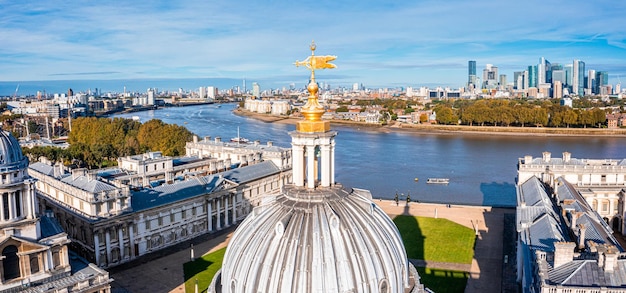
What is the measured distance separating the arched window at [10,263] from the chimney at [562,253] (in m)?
21.8

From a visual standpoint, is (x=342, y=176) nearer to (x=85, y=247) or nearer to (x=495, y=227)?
(x=495, y=227)

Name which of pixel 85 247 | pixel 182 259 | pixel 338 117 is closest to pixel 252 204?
pixel 182 259

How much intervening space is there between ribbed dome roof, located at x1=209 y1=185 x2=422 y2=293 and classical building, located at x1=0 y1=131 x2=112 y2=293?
10.8 metres

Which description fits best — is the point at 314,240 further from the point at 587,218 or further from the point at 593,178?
the point at 593,178

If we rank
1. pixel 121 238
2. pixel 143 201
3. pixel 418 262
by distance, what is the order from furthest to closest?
pixel 143 201, pixel 121 238, pixel 418 262

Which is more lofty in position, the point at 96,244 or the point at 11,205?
the point at 11,205

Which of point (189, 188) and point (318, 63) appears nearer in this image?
Answer: point (318, 63)

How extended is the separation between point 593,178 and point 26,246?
128 ft

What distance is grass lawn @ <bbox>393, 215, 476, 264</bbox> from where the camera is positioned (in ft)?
108

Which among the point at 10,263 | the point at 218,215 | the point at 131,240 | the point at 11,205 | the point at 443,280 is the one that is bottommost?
the point at 443,280

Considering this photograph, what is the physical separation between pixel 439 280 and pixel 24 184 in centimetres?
2180

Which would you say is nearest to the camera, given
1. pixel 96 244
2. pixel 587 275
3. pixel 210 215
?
pixel 587 275

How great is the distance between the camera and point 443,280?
94.9 feet

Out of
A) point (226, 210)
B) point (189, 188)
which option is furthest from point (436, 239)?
point (189, 188)
